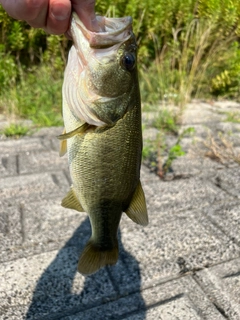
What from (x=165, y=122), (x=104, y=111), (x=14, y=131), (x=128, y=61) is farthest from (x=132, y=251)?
(x=165, y=122)

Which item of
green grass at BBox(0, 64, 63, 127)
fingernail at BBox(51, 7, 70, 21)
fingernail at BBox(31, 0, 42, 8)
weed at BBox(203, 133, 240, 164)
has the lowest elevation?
green grass at BBox(0, 64, 63, 127)

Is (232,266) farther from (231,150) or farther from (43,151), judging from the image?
(43,151)

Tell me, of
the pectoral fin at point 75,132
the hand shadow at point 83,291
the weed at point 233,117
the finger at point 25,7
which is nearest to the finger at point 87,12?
the finger at point 25,7

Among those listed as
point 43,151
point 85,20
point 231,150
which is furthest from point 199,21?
point 85,20

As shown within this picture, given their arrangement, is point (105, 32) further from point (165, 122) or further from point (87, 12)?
point (165, 122)

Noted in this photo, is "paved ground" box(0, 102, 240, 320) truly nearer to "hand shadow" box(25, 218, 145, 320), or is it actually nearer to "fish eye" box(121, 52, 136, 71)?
"hand shadow" box(25, 218, 145, 320)

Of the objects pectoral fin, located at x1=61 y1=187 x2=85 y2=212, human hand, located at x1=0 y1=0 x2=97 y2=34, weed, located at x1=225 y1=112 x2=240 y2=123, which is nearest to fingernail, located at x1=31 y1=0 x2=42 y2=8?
human hand, located at x1=0 y1=0 x2=97 y2=34
